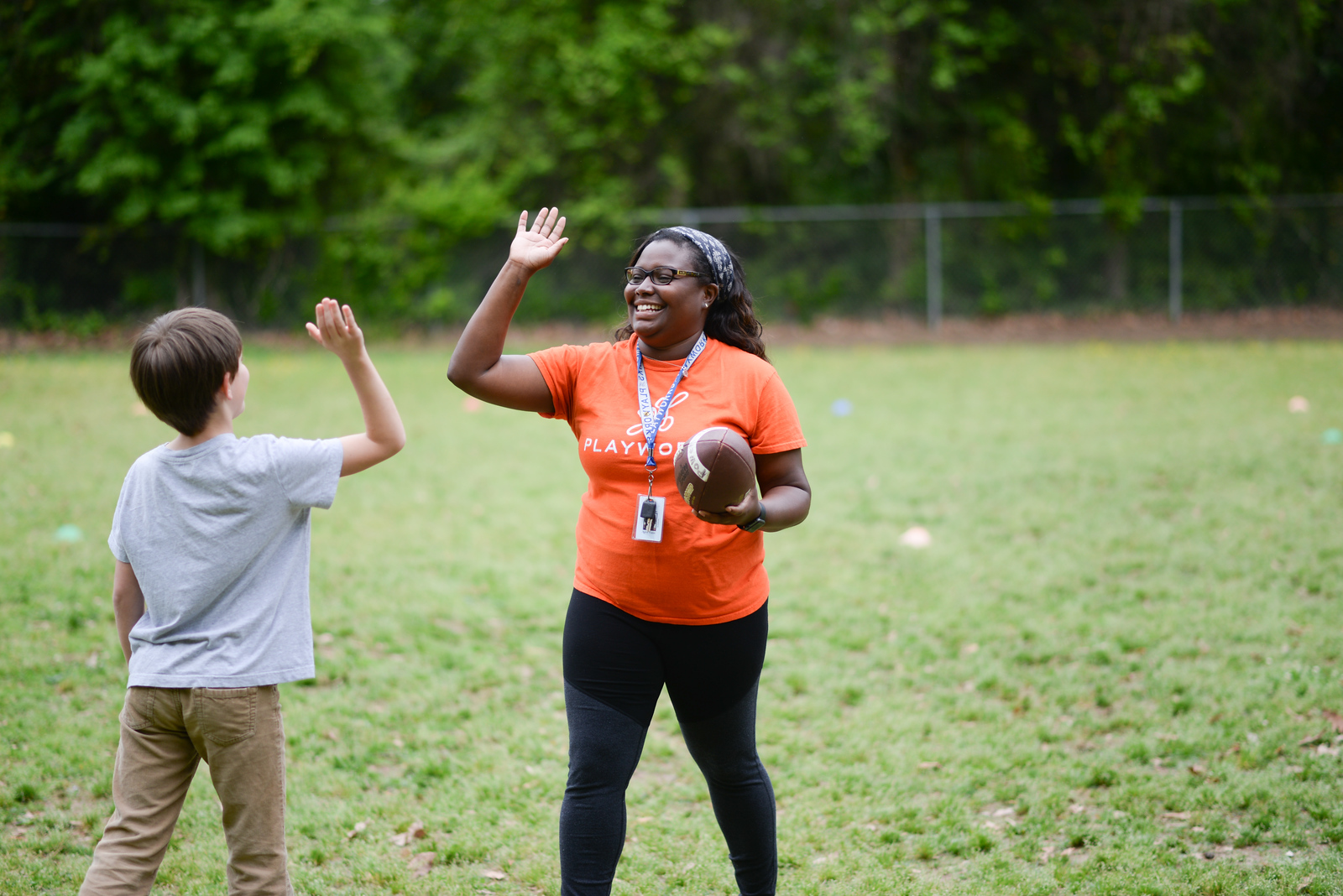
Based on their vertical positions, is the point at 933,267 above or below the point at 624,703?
above

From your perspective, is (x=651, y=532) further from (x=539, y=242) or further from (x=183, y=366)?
(x=183, y=366)

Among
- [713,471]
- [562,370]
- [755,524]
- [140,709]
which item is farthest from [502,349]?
[140,709]

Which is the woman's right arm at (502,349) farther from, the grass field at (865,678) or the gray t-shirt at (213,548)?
the grass field at (865,678)

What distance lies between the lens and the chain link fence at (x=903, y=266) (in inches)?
683

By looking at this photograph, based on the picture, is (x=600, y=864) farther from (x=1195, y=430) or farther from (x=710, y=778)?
(x=1195, y=430)

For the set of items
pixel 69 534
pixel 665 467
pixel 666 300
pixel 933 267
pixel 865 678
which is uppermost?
pixel 933 267

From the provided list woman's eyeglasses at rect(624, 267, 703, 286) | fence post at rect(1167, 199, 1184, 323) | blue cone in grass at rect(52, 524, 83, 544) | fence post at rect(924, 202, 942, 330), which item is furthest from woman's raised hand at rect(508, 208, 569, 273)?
fence post at rect(1167, 199, 1184, 323)

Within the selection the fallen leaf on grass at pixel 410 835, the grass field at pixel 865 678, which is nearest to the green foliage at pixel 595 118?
the grass field at pixel 865 678

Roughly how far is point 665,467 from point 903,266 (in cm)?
1690

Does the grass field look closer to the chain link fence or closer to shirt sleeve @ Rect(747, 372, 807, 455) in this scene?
shirt sleeve @ Rect(747, 372, 807, 455)

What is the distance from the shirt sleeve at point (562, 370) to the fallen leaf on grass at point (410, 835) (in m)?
1.84

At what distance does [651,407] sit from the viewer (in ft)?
8.57

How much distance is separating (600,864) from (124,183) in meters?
18.8

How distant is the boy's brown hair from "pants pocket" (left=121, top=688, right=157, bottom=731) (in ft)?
2.02
